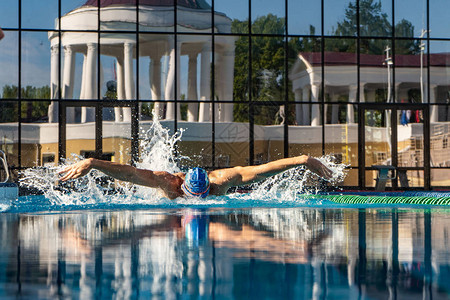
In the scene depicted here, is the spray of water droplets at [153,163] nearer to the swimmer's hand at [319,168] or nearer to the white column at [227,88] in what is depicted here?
the white column at [227,88]

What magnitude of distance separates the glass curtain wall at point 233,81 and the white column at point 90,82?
3 cm

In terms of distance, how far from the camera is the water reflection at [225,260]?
3.14 m

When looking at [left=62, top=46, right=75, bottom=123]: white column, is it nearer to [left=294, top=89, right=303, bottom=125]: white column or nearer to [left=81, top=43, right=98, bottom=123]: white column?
[left=81, top=43, right=98, bottom=123]: white column

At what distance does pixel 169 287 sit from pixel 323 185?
1489cm

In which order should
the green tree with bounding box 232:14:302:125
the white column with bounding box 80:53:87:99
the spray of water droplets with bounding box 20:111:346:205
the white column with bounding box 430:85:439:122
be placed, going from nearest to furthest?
the spray of water droplets with bounding box 20:111:346:205 → the white column with bounding box 80:53:87:99 → the green tree with bounding box 232:14:302:125 → the white column with bounding box 430:85:439:122

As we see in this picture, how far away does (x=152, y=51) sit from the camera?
18.0 m

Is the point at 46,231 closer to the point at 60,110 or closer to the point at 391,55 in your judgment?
the point at 60,110

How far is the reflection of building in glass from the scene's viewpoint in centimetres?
1761

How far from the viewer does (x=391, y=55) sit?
19.2 metres

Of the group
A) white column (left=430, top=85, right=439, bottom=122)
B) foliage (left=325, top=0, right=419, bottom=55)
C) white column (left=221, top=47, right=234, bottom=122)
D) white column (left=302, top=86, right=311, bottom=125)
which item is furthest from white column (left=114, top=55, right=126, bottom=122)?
white column (left=430, top=85, right=439, bottom=122)

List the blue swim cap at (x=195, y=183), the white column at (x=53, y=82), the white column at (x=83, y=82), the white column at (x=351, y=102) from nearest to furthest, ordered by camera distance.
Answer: the blue swim cap at (x=195, y=183), the white column at (x=53, y=82), the white column at (x=83, y=82), the white column at (x=351, y=102)

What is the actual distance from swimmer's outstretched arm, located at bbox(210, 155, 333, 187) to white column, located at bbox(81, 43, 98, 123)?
7681mm

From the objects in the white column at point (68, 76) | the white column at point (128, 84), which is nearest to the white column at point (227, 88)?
the white column at point (128, 84)

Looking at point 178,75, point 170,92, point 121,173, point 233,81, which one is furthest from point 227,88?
point 121,173
